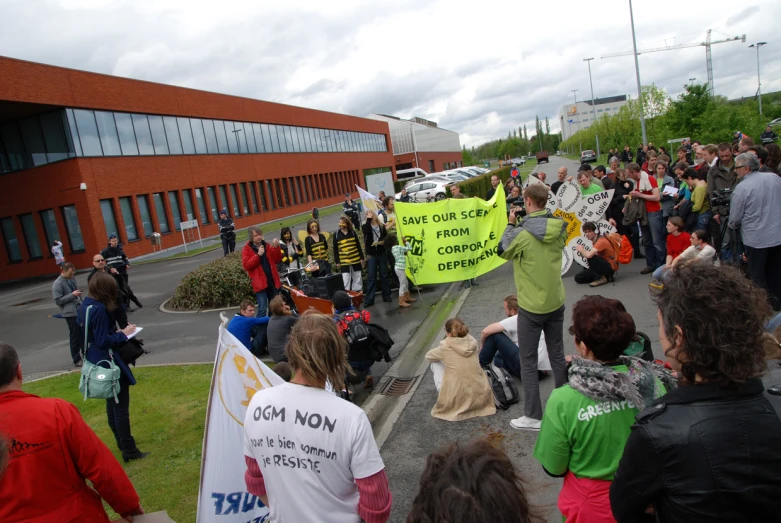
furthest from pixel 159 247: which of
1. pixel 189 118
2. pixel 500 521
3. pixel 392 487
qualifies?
pixel 500 521

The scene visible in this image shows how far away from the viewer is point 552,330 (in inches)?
187

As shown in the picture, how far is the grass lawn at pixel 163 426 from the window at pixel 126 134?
22.2 meters

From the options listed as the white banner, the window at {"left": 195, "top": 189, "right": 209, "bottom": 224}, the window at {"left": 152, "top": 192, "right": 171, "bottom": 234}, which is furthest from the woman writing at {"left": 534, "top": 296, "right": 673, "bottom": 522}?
the window at {"left": 195, "top": 189, "right": 209, "bottom": 224}

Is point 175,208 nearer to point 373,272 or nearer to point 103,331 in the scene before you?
point 373,272

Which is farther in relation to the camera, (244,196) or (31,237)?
(244,196)

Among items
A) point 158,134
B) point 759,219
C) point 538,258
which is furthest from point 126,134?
point 759,219

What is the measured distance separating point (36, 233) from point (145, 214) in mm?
5505

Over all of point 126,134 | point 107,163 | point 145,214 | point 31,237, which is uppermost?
point 126,134

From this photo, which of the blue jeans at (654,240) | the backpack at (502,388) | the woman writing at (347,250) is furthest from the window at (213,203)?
the backpack at (502,388)

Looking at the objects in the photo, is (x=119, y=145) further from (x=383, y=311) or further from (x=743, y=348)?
(x=743, y=348)

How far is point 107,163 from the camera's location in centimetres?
2653

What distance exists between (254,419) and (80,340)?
873 cm

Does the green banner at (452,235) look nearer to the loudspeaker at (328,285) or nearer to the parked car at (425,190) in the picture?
the loudspeaker at (328,285)

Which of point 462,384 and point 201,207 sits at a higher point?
point 201,207
